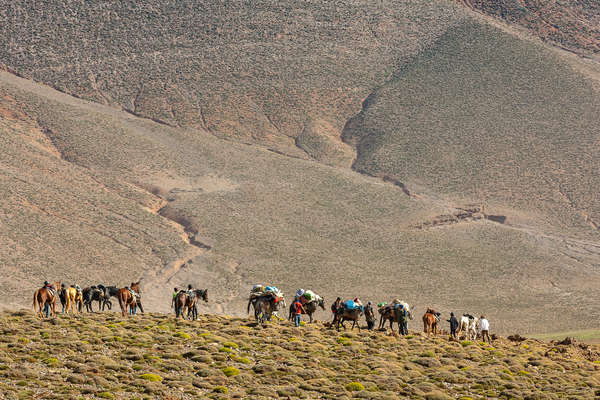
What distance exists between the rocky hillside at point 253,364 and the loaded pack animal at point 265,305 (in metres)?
0.71

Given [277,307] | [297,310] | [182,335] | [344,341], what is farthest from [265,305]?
[182,335]

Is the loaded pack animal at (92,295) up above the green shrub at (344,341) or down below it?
above

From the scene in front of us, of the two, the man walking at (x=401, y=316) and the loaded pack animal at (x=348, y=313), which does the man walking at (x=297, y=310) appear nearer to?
the loaded pack animal at (x=348, y=313)

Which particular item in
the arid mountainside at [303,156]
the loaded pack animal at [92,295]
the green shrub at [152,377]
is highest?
the arid mountainside at [303,156]

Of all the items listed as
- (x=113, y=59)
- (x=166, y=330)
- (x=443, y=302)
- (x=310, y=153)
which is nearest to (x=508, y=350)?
(x=166, y=330)

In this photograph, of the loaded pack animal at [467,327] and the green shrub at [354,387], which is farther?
the loaded pack animal at [467,327]

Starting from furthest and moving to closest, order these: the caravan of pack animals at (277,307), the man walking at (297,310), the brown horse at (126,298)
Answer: the brown horse at (126,298) < the man walking at (297,310) < the caravan of pack animals at (277,307)

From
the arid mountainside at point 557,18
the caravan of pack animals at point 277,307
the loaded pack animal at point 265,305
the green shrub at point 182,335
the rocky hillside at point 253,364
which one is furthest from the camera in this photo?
the arid mountainside at point 557,18

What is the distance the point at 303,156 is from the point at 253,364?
9279 centimetres

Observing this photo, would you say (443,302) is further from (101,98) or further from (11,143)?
(101,98)

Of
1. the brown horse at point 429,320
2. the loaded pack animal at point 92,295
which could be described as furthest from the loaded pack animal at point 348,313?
the loaded pack animal at point 92,295

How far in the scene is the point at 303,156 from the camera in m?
122

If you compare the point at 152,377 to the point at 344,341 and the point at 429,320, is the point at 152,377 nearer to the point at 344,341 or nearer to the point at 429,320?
the point at 344,341

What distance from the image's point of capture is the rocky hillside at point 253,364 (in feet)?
85.5
